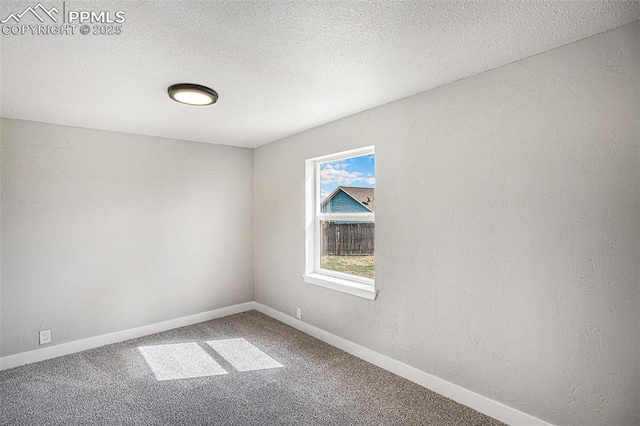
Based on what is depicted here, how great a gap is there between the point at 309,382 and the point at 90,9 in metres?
2.75

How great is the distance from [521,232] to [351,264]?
1760 mm

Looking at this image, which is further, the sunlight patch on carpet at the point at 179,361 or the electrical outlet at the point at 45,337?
the electrical outlet at the point at 45,337

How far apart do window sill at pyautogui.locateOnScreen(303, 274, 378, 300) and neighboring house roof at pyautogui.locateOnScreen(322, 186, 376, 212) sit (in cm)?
75

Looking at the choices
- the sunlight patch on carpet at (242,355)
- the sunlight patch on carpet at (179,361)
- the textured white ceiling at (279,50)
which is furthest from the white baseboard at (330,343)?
the textured white ceiling at (279,50)

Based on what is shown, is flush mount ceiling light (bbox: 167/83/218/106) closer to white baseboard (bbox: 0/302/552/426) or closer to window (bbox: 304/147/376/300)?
window (bbox: 304/147/376/300)

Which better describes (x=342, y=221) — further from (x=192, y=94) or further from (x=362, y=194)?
(x=192, y=94)

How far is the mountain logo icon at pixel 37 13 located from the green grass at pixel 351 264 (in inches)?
111

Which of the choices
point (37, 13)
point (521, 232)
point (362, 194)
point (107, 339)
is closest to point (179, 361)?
point (107, 339)

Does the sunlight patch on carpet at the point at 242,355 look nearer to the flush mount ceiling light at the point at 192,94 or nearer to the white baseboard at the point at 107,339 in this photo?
the white baseboard at the point at 107,339

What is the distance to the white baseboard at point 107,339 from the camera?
10.0 ft

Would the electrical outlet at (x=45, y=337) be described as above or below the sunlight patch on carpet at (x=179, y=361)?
above

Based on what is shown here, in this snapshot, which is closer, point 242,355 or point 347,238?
point 242,355

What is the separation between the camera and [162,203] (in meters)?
3.92

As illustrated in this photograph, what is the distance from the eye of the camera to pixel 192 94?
246cm
